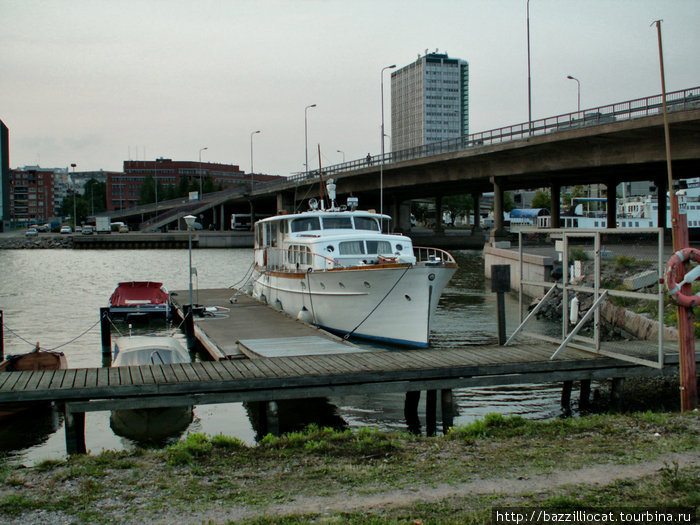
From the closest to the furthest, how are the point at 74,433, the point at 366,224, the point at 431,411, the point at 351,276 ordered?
1. the point at 74,433
2. the point at 431,411
3. the point at 351,276
4. the point at 366,224

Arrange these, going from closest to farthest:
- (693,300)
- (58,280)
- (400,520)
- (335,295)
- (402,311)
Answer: (400,520), (693,300), (402,311), (335,295), (58,280)

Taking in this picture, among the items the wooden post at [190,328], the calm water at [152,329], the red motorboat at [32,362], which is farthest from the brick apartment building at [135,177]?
the red motorboat at [32,362]

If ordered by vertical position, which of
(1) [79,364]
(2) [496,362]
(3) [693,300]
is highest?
(3) [693,300]

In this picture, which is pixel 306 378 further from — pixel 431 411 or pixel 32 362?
pixel 32 362

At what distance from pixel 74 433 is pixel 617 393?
8.90 metres

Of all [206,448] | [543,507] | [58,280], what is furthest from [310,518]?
[58,280]

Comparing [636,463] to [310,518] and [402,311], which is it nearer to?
[310,518]

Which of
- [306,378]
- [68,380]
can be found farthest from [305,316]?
[68,380]

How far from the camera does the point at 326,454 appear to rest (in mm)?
7887

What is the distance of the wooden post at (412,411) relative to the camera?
11797 millimetres

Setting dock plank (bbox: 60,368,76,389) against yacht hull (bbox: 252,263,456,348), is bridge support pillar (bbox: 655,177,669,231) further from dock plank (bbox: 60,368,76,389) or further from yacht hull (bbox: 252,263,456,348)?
dock plank (bbox: 60,368,76,389)

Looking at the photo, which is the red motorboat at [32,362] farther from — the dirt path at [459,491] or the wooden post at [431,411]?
the dirt path at [459,491]

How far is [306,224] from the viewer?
23234mm

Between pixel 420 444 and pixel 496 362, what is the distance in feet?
11.9
